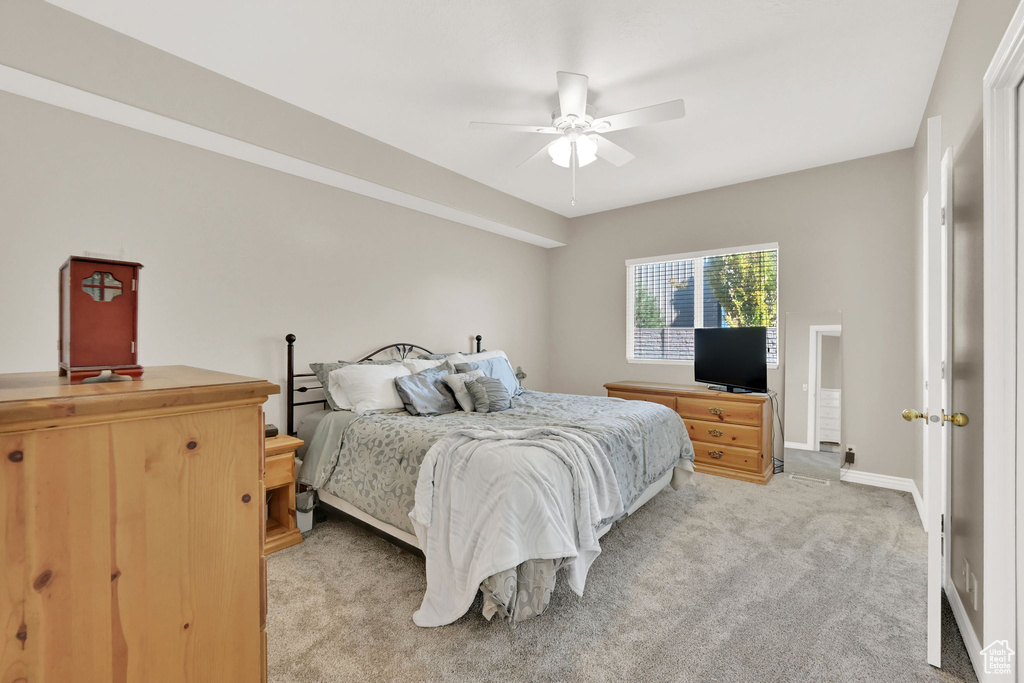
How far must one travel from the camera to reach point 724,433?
4070 mm

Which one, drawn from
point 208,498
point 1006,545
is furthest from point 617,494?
point 208,498

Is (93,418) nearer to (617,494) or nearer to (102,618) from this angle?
(102,618)

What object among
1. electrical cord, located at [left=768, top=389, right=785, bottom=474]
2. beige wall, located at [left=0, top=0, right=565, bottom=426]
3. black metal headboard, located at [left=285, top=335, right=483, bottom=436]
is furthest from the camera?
electrical cord, located at [left=768, top=389, right=785, bottom=474]

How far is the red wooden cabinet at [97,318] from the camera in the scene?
0.93m

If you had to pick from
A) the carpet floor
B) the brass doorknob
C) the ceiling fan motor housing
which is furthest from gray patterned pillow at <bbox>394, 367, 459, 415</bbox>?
the brass doorknob

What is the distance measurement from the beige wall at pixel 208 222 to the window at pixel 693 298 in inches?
76.8

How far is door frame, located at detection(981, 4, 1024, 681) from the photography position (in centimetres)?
138

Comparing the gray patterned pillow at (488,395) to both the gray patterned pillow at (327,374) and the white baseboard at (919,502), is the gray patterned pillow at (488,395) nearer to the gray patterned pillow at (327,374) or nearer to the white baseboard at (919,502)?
the gray patterned pillow at (327,374)

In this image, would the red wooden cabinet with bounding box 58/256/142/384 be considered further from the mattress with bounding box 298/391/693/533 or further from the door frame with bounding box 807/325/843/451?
the door frame with bounding box 807/325/843/451

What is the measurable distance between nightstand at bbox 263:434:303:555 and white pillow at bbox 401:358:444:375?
40.9 inches

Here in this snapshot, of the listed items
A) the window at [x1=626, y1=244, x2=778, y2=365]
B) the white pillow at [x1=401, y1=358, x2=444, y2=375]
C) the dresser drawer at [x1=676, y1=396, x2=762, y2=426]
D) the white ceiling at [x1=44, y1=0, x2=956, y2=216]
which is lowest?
the dresser drawer at [x1=676, y1=396, x2=762, y2=426]

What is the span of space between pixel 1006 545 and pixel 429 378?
9.79 feet

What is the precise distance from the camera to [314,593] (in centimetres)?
223

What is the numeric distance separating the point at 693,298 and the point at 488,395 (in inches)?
106
